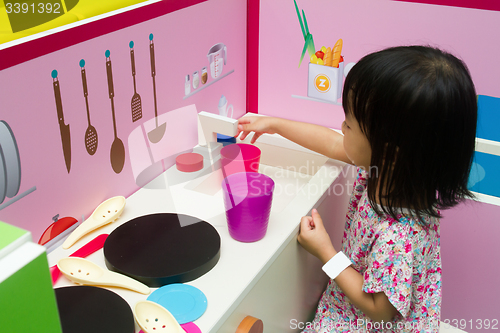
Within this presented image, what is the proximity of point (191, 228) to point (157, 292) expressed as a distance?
0.18 m

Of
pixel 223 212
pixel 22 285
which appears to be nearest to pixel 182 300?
pixel 223 212

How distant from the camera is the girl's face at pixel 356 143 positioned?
884 mm

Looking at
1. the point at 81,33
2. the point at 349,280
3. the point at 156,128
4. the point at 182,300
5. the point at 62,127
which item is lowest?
the point at 349,280

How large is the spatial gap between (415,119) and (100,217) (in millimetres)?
645

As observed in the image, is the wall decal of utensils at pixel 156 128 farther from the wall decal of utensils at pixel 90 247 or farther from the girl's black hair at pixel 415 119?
the girl's black hair at pixel 415 119

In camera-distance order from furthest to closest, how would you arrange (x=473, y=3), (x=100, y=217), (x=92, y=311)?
(x=473, y=3)
(x=100, y=217)
(x=92, y=311)

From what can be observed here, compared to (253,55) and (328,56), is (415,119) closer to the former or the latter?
(328,56)

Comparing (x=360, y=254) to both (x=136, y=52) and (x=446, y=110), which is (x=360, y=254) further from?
(x=136, y=52)

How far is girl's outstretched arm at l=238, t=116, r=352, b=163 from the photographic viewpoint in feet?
3.87

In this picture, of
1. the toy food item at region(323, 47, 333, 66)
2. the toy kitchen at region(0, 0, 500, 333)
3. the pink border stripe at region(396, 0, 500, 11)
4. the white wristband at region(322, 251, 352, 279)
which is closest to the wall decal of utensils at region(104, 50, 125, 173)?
the toy kitchen at region(0, 0, 500, 333)

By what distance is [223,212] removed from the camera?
1028 millimetres

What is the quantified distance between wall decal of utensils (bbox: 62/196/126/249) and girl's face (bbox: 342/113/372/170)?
1.62 ft

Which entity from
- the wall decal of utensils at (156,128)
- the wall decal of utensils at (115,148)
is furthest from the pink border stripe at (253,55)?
the wall decal of utensils at (115,148)

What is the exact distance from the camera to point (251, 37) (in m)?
1.40
